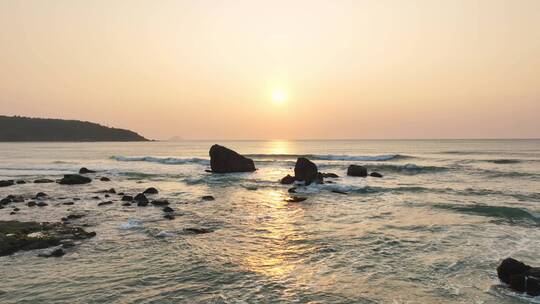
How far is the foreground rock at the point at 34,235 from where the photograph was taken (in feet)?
47.6

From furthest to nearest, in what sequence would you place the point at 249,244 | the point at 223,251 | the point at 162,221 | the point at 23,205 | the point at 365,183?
the point at 365,183 < the point at 23,205 < the point at 162,221 < the point at 249,244 < the point at 223,251

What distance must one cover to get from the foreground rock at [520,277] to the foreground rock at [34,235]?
14.9 metres

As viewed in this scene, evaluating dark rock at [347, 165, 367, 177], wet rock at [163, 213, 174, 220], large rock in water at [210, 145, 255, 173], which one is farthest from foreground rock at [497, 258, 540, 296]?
large rock in water at [210, 145, 255, 173]

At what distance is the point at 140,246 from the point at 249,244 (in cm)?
410

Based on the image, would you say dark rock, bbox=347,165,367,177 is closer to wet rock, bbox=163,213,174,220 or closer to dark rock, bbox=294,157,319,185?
dark rock, bbox=294,157,319,185

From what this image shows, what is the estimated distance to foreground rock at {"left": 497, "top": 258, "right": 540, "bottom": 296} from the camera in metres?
10.5

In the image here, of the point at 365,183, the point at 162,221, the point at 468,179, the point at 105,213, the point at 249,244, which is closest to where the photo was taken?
the point at 249,244

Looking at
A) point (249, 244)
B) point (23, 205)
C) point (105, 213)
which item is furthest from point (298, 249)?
point (23, 205)

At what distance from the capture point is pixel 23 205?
24438 mm

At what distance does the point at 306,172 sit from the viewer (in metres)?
37.7

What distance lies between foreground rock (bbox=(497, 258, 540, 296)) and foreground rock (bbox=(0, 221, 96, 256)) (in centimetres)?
1488

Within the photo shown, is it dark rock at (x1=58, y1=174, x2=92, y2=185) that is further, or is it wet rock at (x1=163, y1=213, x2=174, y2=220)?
dark rock at (x1=58, y1=174, x2=92, y2=185)

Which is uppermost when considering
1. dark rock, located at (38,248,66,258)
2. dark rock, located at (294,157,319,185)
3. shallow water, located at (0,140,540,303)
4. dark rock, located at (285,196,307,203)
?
dark rock, located at (294,157,319,185)

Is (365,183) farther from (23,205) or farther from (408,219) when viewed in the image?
(23,205)
